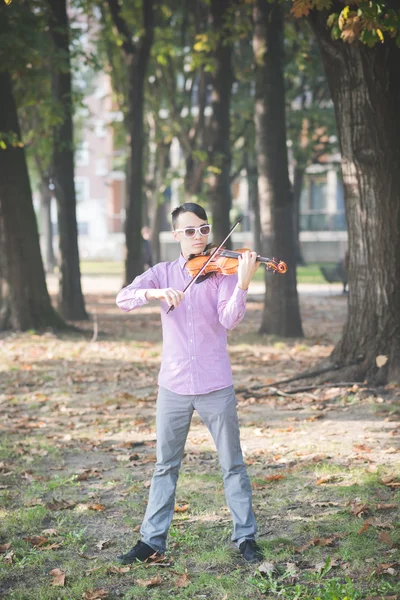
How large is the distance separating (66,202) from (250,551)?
14755 millimetres

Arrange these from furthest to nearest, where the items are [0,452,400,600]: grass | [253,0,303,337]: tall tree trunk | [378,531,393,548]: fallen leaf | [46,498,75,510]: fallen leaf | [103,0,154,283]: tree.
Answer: [103,0,154,283]: tree < [253,0,303,337]: tall tree trunk < [46,498,75,510]: fallen leaf < [378,531,393,548]: fallen leaf < [0,452,400,600]: grass

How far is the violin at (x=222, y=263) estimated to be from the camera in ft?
15.7

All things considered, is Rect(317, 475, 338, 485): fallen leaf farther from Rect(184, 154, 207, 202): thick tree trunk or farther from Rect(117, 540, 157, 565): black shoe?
Rect(184, 154, 207, 202): thick tree trunk

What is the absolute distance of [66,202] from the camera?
62.5 ft

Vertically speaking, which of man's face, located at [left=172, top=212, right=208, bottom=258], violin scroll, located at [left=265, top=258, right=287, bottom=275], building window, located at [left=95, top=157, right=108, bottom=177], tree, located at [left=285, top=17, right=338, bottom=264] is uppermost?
building window, located at [left=95, top=157, right=108, bottom=177]

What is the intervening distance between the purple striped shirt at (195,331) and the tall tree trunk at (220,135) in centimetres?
1477

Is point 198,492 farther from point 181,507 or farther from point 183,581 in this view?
point 183,581

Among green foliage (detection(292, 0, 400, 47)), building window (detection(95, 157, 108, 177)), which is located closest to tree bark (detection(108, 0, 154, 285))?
green foliage (detection(292, 0, 400, 47))

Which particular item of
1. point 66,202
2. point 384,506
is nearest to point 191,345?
point 384,506

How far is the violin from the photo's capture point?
15.7ft

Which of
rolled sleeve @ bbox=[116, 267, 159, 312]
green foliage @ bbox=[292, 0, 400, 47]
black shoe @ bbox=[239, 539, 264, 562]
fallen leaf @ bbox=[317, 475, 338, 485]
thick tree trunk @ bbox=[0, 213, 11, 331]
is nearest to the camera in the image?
rolled sleeve @ bbox=[116, 267, 159, 312]

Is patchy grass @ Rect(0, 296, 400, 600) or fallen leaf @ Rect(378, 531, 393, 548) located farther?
fallen leaf @ Rect(378, 531, 393, 548)

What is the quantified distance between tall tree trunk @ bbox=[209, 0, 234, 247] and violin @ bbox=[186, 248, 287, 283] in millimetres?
14860

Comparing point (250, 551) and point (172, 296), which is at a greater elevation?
point (172, 296)
